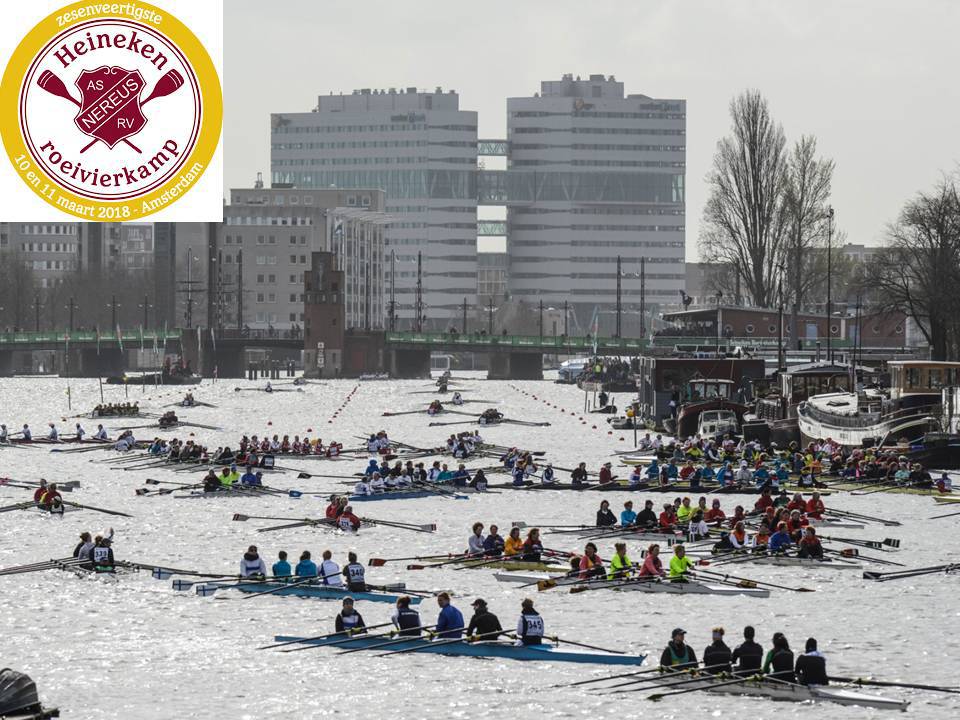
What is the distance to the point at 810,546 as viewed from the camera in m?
43.4

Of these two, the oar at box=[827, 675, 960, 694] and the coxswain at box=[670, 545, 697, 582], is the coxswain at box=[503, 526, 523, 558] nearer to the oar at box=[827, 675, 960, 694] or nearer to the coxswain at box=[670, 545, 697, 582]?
the coxswain at box=[670, 545, 697, 582]

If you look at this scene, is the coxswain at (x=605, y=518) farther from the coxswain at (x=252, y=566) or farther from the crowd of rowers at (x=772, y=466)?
the coxswain at (x=252, y=566)

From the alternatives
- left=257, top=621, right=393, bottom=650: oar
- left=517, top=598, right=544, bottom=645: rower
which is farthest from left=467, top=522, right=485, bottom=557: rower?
left=517, top=598, right=544, bottom=645: rower

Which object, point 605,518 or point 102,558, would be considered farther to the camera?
point 605,518

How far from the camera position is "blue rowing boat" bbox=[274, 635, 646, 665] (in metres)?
32.2

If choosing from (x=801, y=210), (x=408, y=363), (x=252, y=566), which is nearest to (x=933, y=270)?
(x=801, y=210)

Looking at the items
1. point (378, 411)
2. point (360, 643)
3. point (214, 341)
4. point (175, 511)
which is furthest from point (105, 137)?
point (214, 341)

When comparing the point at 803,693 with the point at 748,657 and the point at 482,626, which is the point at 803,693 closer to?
the point at 748,657

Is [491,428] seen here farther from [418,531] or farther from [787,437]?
[418,531]

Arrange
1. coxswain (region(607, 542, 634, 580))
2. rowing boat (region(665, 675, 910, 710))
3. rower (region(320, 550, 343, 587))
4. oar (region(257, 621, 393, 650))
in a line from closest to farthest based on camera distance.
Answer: rowing boat (region(665, 675, 910, 710)) < oar (region(257, 621, 393, 650)) < rower (region(320, 550, 343, 587)) < coxswain (region(607, 542, 634, 580))

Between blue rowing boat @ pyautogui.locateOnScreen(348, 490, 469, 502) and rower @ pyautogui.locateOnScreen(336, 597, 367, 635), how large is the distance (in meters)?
26.2

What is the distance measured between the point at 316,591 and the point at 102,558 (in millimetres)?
6898

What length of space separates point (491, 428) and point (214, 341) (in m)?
82.3

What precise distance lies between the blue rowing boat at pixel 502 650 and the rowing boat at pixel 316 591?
4.42 meters
